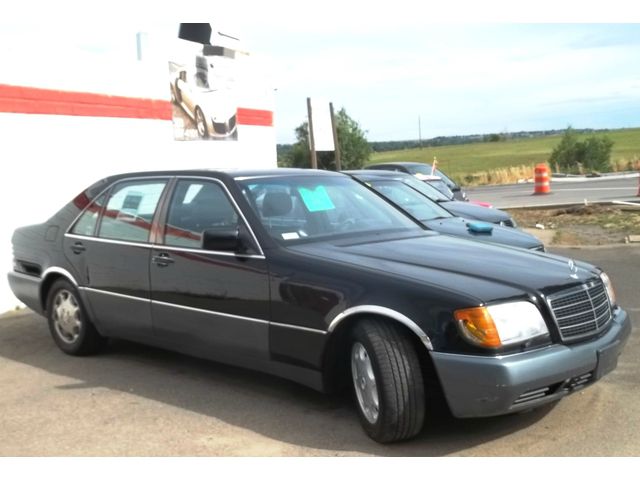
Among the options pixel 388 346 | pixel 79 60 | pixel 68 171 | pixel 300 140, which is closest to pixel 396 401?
pixel 388 346

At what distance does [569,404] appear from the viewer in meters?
4.59

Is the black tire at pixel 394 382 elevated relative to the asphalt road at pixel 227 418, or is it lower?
elevated

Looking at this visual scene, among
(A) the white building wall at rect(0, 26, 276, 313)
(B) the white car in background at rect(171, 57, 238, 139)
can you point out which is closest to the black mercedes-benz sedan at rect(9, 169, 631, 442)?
(A) the white building wall at rect(0, 26, 276, 313)

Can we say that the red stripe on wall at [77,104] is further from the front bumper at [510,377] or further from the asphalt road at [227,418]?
the front bumper at [510,377]

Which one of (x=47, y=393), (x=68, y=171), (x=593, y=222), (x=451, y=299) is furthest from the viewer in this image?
(x=593, y=222)

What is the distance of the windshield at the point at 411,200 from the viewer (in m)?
8.49

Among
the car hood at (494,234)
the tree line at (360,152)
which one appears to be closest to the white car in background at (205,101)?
the car hood at (494,234)

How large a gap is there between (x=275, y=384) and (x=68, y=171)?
17.1ft

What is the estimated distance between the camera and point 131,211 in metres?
5.77

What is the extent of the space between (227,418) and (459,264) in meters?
1.71

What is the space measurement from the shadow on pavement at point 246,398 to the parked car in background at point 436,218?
6.65ft

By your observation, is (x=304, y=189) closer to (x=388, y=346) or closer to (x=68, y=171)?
(x=388, y=346)

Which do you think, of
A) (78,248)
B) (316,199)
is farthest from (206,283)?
(78,248)

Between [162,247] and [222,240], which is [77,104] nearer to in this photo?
[162,247]
